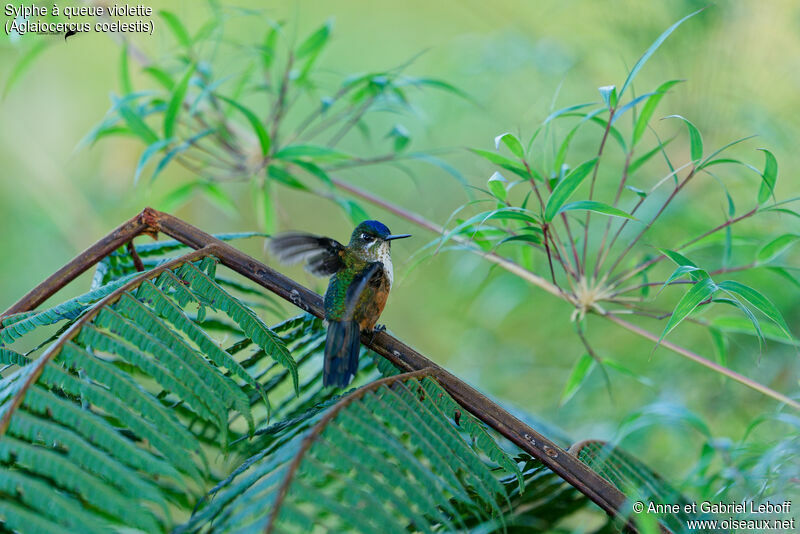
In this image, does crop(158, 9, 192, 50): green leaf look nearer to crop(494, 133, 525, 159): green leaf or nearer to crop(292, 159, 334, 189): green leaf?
crop(292, 159, 334, 189): green leaf

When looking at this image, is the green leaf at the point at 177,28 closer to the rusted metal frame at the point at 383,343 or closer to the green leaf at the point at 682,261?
the rusted metal frame at the point at 383,343

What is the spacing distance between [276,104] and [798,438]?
54.2 inches

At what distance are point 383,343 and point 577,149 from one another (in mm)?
1638

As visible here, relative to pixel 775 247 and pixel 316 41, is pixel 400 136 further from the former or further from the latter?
pixel 775 247

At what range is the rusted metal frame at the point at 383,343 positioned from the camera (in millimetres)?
963

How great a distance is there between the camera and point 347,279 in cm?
137

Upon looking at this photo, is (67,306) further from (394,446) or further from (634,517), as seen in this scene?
(634,517)

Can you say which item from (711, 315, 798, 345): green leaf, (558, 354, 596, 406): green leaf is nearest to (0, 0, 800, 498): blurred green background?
(558, 354, 596, 406): green leaf

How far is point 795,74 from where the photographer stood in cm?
245

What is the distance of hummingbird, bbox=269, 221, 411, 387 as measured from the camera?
1.16m

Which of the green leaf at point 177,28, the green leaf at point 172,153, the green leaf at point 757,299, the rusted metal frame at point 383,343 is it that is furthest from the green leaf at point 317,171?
the green leaf at point 757,299

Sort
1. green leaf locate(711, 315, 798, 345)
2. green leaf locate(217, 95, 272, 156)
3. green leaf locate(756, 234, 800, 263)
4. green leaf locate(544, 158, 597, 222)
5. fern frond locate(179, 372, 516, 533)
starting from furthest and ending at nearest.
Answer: green leaf locate(217, 95, 272, 156) → green leaf locate(711, 315, 798, 345) → green leaf locate(756, 234, 800, 263) → green leaf locate(544, 158, 597, 222) → fern frond locate(179, 372, 516, 533)

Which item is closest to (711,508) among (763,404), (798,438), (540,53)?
(798,438)

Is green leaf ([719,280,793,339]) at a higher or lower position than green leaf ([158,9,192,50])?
lower
